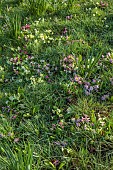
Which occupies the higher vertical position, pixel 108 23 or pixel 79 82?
pixel 108 23

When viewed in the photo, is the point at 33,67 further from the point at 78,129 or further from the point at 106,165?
the point at 106,165

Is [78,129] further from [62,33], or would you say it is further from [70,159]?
[62,33]

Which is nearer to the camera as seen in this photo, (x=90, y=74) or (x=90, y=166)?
(x=90, y=166)

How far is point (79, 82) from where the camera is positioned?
3.68 m

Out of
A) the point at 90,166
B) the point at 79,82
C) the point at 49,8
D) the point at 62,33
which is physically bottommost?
the point at 90,166

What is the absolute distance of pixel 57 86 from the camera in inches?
148

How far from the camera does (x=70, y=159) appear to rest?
2.90 m

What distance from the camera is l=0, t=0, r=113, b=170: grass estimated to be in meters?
2.95

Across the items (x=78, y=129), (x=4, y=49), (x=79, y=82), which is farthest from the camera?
(x=4, y=49)

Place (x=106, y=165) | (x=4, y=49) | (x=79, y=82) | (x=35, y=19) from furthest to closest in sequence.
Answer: (x=35, y=19) → (x=4, y=49) → (x=79, y=82) → (x=106, y=165)

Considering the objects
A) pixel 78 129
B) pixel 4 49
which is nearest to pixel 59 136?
pixel 78 129

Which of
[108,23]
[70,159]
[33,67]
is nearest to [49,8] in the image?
[108,23]

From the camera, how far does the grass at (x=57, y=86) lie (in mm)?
2947

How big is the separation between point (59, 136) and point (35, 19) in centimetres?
263
